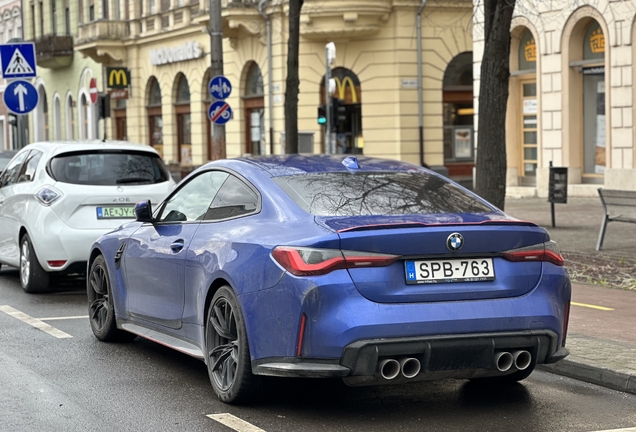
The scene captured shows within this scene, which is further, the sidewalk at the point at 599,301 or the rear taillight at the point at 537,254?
the sidewalk at the point at 599,301

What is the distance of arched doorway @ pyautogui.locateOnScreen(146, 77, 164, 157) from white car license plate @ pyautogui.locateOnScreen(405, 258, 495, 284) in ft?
134

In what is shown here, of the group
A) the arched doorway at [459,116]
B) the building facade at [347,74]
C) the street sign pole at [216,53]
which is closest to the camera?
the street sign pole at [216,53]

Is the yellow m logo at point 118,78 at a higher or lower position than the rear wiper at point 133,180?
higher

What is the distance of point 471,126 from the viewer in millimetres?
37812

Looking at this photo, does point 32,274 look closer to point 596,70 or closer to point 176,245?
point 176,245

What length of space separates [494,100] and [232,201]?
27.5 ft

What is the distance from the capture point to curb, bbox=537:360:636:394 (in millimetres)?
7116

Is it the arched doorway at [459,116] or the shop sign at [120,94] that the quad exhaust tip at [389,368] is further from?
the shop sign at [120,94]

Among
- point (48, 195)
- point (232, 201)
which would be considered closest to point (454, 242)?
point (232, 201)

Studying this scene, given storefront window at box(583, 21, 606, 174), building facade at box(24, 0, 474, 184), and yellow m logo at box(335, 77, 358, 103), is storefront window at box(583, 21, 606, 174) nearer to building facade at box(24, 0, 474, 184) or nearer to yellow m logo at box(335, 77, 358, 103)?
building facade at box(24, 0, 474, 184)

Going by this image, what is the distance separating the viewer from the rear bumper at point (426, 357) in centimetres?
592

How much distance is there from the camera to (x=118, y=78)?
147 ft

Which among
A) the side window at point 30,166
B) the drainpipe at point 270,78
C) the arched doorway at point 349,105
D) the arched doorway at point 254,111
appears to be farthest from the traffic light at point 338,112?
the side window at point 30,166

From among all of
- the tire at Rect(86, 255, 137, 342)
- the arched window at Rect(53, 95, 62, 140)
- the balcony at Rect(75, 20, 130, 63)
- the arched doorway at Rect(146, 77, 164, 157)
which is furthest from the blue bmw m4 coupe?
the arched window at Rect(53, 95, 62, 140)
